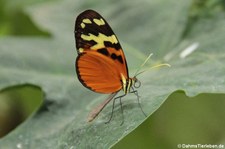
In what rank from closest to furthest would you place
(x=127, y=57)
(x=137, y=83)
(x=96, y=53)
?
1. (x=96, y=53)
2. (x=137, y=83)
3. (x=127, y=57)

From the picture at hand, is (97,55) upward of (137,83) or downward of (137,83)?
upward

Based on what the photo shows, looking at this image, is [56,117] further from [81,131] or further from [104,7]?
[104,7]

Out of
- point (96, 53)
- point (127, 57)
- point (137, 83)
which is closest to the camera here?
point (96, 53)

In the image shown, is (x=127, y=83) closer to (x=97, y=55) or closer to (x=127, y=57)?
(x=97, y=55)

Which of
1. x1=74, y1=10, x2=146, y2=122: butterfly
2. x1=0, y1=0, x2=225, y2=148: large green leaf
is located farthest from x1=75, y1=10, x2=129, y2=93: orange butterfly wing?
x1=0, y1=0, x2=225, y2=148: large green leaf

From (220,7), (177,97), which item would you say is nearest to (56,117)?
(177,97)

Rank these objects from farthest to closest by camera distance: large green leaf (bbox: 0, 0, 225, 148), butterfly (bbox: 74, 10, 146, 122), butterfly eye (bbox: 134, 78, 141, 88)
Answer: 1. butterfly eye (bbox: 134, 78, 141, 88)
2. butterfly (bbox: 74, 10, 146, 122)
3. large green leaf (bbox: 0, 0, 225, 148)

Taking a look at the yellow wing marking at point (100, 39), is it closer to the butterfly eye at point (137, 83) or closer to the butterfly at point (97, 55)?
the butterfly at point (97, 55)

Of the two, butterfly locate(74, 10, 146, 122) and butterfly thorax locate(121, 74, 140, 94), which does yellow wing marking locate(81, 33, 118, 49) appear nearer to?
butterfly locate(74, 10, 146, 122)

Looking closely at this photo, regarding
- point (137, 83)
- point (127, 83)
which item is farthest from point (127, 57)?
point (127, 83)
